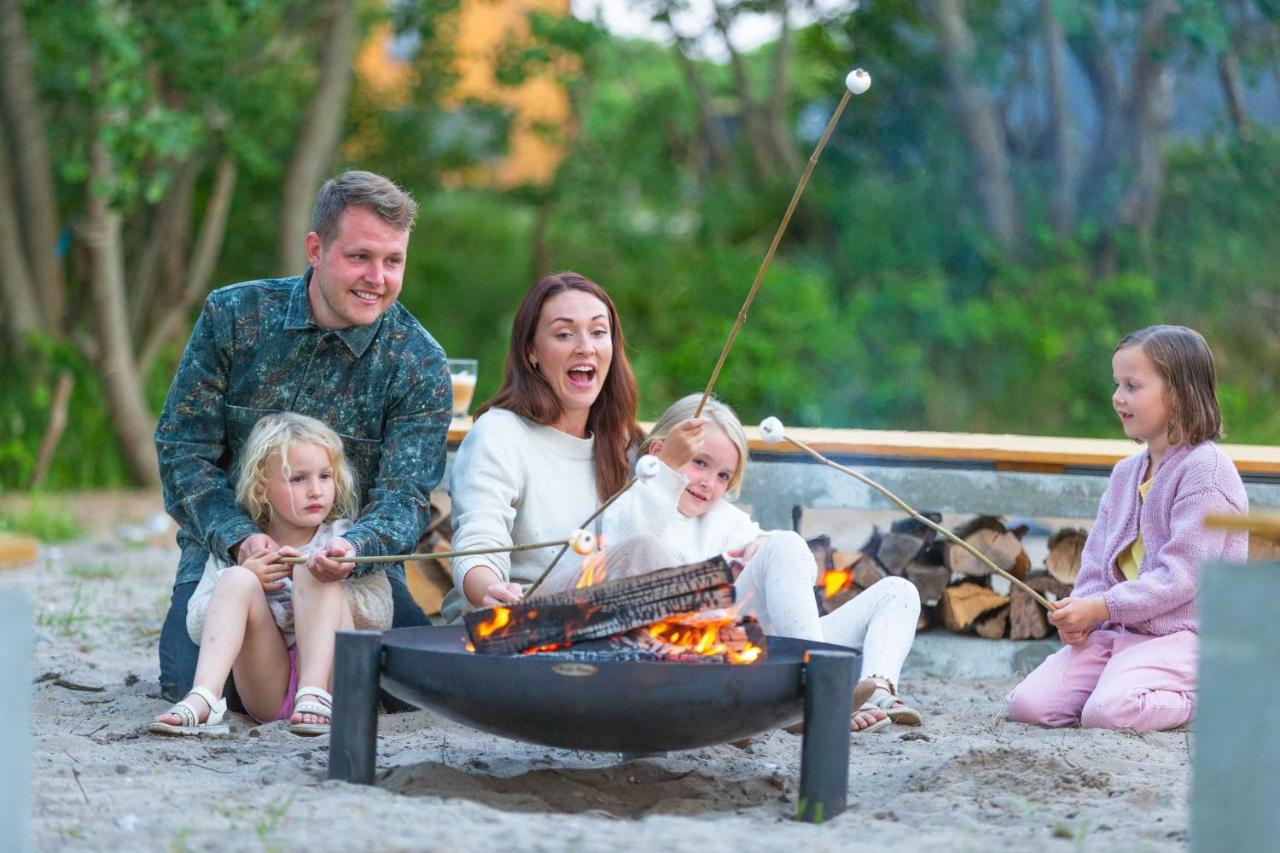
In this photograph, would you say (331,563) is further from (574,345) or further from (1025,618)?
(1025,618)

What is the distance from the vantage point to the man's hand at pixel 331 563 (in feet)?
12.4

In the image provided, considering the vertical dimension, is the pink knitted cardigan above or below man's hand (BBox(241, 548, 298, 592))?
above

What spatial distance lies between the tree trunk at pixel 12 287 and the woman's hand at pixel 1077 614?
6.62 metres

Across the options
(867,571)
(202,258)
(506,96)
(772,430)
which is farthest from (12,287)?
(506,96)

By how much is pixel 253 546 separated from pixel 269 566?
0.08 metres

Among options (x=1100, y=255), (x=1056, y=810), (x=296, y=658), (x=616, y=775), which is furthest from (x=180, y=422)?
(x=1100, y=255)

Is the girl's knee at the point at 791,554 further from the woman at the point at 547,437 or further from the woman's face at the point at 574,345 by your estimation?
the woman's face at the point at 574,345

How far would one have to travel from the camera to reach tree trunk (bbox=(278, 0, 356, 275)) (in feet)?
32.5

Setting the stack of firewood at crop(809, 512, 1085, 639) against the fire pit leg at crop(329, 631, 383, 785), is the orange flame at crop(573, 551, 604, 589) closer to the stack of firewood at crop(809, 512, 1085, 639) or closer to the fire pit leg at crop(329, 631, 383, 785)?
the fire pit leg at crop(329, 631, 383, 785)

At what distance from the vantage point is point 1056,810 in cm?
321

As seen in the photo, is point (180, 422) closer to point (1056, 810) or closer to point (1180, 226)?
point (1056, 810)

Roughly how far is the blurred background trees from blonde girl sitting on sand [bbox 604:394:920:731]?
5.07m

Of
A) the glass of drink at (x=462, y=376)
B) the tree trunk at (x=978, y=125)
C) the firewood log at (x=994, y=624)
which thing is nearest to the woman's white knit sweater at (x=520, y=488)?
the glass of drink at (x=462, y=376)

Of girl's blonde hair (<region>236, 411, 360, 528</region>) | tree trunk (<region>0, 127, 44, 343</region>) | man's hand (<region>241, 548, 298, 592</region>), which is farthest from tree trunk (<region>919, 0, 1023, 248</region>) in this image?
man's hand (<region>241, 548, 298, 592</region>)
